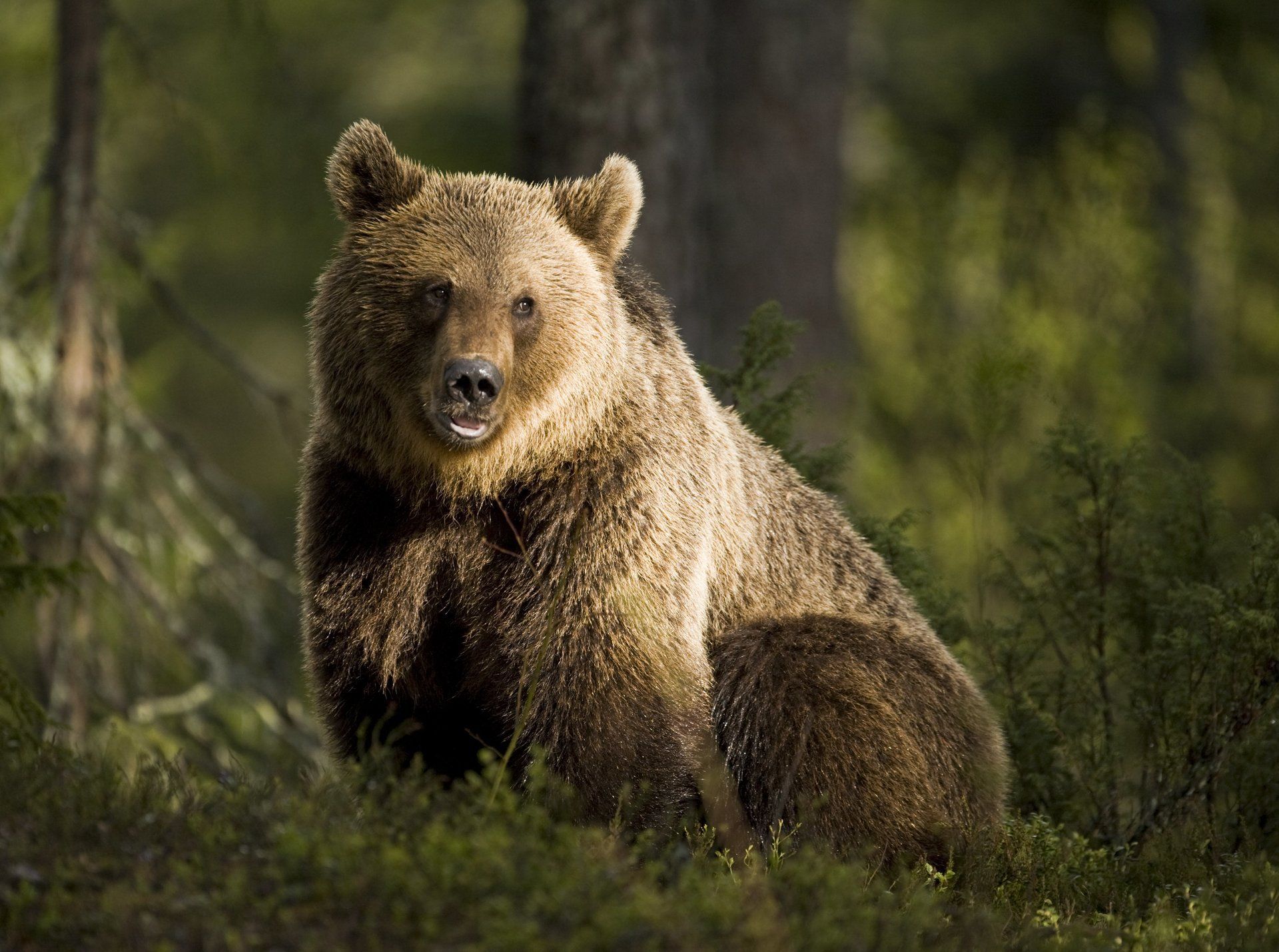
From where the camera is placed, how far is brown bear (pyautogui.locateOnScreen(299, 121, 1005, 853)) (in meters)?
4.83

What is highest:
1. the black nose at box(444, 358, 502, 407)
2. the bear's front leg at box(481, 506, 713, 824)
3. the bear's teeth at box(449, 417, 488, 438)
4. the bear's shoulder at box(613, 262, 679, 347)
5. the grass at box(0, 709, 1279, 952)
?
the bear's shoulder at box(613, 262, 679, 347)

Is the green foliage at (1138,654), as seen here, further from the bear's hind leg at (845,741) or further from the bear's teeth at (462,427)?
the bear's teeth at (462,427)

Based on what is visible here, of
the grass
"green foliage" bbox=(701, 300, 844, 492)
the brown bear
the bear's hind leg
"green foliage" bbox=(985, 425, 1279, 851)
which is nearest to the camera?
the grass

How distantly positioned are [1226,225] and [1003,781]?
50.0 feet

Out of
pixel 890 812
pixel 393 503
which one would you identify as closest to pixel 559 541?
pixel 393 503

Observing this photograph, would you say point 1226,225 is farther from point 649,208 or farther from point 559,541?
point 559,541

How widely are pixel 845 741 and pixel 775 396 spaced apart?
2253 mm

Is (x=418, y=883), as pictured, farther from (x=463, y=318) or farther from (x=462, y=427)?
(x=463, y=318)

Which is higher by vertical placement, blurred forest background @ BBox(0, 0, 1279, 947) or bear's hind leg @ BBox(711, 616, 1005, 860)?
blurred forest background @ BBox(0, 0, 1279, 947)

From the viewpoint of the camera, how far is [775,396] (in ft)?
22.8

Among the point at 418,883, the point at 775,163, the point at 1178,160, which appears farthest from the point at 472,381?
the point at 1178,160

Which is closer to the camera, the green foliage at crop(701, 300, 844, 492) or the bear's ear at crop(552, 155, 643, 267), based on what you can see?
the bear's ear at crop(552, 155, 643, 267)

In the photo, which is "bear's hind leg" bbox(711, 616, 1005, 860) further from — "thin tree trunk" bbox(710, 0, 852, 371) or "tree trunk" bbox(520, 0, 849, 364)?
"thin tree trunk" bbox(710, 0, 852, 371)

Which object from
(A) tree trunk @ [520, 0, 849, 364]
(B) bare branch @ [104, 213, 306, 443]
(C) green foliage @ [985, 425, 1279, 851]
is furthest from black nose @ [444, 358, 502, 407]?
(A) tree trunk @ [520, 0, 849, 364]
